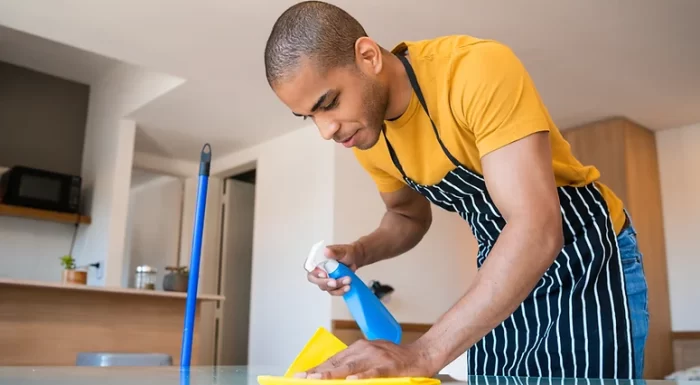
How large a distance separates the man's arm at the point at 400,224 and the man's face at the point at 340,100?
1.10 ft

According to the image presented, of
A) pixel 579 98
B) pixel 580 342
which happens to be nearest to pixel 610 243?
pixel 580 342

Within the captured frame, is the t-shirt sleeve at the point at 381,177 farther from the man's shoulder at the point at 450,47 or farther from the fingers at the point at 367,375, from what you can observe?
the fingers at the point at 367,375

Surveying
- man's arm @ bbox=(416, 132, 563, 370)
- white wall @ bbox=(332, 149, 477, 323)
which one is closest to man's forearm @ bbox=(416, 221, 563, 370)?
man's arm @ bbox=(416, 132, 563, 370)

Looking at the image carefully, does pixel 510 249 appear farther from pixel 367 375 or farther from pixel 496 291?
pixel 367 375

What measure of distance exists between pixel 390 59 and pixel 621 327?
59 cm

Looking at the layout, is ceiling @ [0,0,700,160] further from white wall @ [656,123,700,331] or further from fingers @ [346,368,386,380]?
fingers @ [346,368,386,380]

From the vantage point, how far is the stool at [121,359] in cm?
224

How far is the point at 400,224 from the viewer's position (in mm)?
1370

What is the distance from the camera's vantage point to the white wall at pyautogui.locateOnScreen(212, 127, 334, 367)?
4230 mm

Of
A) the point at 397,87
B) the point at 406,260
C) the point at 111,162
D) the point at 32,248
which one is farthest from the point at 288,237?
the point at 397,87

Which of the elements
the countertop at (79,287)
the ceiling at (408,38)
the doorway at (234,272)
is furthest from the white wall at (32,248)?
the countertop at (79,287)

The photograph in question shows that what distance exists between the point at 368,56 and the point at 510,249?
1.28 feet

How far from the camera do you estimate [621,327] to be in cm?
105

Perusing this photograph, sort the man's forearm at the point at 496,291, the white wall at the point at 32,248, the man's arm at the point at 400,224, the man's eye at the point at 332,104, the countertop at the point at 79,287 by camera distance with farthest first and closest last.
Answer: the white wall at the point at 32,248, the countertop at the point at 79,287, the man's arm at the point at 400,224, the man's eye at the point at 332,104, the man's forearm at the point at 496,291
